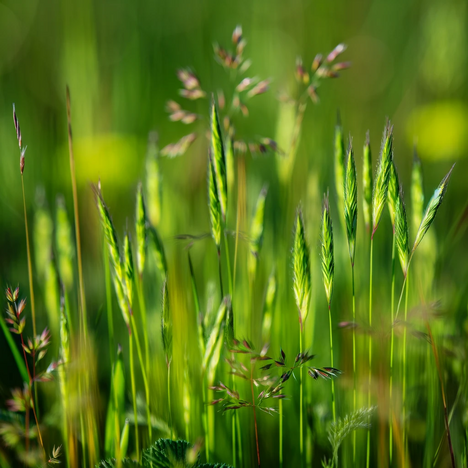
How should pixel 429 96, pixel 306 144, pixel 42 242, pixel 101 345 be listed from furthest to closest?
pixel 429 96, pixel 306 144, pixel 101 345, pixel 42 242

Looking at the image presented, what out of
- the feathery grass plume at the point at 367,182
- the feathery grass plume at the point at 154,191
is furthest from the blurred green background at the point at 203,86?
the feathery grass plume at the point at 367,182

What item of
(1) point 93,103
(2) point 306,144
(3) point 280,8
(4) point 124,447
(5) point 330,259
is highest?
(3) point 280,8

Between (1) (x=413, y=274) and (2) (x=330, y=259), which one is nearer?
(2) (x=330, y=259)

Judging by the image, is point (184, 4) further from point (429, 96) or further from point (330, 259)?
point (330, 259)

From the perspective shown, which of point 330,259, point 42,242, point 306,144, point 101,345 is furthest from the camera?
point 306,144

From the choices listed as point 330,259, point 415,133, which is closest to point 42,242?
point 330,259

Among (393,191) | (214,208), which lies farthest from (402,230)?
(214,208)
